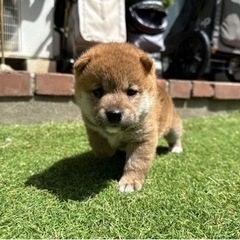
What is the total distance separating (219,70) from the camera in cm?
419

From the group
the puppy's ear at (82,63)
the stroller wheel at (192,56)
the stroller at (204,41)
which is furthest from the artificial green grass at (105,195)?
the stroller at (204,41)

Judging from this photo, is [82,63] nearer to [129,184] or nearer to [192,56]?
[129,184]

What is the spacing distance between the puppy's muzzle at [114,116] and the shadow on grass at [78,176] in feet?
1.02

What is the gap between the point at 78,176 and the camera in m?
1.70

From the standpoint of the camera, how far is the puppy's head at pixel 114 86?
4.95 feet

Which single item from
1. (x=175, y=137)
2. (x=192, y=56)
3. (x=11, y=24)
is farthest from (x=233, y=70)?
(x=11, y=24)

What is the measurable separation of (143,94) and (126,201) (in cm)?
50

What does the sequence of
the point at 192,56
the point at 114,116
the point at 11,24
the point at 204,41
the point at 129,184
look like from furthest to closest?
the point at 192,56 → the point at 204,41 → the point at 11,24 → the point at 129,184 → the point at 114,116

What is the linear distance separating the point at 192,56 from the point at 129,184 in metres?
2.48

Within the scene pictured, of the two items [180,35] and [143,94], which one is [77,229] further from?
[180,35]

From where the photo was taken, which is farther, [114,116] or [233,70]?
[233,70]

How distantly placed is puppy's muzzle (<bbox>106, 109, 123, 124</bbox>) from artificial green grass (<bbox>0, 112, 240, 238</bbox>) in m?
0.30

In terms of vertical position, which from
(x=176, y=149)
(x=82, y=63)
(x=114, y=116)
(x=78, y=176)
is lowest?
(x=176, y=149)

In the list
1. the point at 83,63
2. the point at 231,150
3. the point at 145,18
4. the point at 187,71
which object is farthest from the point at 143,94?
the point at 187,71
